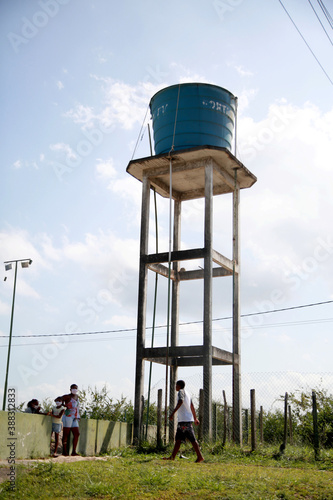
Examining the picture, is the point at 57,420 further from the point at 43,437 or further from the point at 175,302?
the point at 175,302

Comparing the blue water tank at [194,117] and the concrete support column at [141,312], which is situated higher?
the blue water tank at [194,117]

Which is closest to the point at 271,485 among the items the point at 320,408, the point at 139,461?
the point at 139,461

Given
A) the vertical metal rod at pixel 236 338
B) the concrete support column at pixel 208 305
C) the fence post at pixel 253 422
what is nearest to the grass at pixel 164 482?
the fence post at pixel 253 422

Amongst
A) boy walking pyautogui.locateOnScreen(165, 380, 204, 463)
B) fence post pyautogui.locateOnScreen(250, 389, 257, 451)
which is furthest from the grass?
fence post pyautogui.locateOnScreen(250, 389, 257, 451)

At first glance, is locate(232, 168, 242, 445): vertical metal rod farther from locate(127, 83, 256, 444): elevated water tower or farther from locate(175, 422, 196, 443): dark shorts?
locate(175, 422, 196, 443): dark shorts

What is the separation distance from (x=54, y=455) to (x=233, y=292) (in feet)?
25.9

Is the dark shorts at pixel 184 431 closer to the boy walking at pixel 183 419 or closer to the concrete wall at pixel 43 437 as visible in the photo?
the boy walking at pixel 183 419

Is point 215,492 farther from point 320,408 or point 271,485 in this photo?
point 320,408

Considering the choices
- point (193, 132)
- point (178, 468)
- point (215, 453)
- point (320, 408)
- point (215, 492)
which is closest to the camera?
point (215, 492)

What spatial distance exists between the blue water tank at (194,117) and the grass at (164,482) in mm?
9830

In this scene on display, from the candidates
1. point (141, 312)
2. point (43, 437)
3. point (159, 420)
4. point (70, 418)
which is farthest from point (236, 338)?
point (43, 437)

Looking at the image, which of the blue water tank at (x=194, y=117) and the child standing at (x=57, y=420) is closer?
the child standing at (x=57, y=420)

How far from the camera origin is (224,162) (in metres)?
17.8

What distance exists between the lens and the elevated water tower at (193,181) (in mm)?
16625
